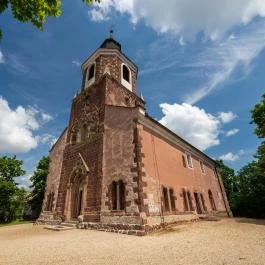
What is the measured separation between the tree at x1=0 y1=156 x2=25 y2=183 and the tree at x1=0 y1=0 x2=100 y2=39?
2846cm

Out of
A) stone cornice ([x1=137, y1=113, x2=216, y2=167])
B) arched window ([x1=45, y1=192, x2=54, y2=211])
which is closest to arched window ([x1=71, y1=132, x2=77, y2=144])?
arched window ([x1=45, y1=192, x2=54, y2=211])

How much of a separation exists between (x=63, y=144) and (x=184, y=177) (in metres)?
11.5

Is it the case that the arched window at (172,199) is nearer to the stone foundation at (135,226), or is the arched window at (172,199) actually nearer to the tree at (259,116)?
the stone foundation at (135,226)

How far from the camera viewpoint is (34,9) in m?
4.85

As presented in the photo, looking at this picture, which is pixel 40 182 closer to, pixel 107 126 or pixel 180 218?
pixel 107 126

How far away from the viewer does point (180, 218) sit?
47.0ft

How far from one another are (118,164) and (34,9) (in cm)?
972

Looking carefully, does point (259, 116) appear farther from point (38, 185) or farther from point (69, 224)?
point (38, 185)

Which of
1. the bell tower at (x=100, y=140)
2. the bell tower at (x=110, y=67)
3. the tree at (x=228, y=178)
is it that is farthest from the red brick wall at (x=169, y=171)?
the tree at (x=228, y=178)

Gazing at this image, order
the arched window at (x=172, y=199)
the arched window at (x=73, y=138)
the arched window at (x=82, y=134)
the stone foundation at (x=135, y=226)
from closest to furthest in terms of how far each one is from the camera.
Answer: the stone foundation at (x=135, y=226) → the arched window at (x=172, y=199) → the arched window at (x=82, y=134) → the arched window at (x=73, y=138)

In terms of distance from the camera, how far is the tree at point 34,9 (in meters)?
A: 4.64

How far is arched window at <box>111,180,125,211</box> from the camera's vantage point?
12157mm

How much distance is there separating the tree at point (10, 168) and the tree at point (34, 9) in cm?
2846

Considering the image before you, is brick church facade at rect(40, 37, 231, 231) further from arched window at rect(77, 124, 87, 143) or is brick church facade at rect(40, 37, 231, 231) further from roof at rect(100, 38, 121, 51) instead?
roof at rect(100, 38, 121, 51)
